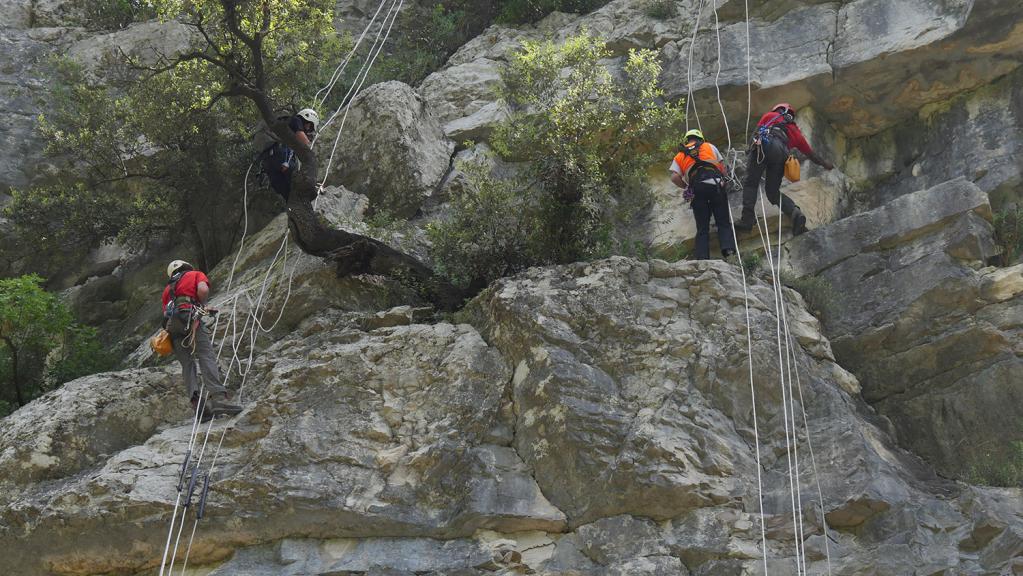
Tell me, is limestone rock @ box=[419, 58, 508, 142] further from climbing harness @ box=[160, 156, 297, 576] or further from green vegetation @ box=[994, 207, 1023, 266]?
green vegetation @ box=[994, 207, 1023, 266]

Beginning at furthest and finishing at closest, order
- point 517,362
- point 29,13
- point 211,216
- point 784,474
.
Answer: point 29,13, point 211,216, point 517,362, point 784,474

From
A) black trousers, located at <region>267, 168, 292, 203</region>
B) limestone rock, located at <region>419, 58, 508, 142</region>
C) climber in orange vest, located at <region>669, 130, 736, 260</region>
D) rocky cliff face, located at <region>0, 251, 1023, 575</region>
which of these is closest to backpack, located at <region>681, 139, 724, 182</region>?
climber in orange vest, located at <region>669, 130, 736, 260</region>

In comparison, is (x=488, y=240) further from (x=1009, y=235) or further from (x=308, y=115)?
(x=1009, y=235)

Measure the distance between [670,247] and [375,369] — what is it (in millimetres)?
3937

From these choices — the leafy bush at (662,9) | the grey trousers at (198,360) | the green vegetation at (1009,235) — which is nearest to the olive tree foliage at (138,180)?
the grey trousers at (198,360)

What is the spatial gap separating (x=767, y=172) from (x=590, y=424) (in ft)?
13.7

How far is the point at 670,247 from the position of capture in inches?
468

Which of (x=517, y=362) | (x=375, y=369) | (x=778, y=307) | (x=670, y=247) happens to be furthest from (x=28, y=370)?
(x=778, y=307)

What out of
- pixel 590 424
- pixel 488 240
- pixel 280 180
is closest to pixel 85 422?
pixel 280 180

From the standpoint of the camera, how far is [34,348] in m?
11.6

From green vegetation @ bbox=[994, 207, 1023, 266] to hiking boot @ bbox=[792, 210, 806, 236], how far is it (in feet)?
6.27

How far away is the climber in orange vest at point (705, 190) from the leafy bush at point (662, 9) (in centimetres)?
368

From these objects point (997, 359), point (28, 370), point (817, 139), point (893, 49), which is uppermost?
point (893, 49)

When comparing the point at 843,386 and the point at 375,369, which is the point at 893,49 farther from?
the point at 375,369
